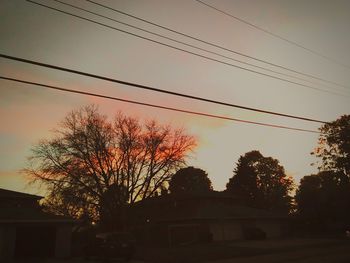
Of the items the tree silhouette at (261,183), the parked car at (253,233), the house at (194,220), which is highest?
the tree silhouette at (261,183)

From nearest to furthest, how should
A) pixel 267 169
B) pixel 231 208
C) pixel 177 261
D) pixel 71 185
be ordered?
pixel 177 261 → pixel 71 185 → pixel 231 208 → pixel 267 169

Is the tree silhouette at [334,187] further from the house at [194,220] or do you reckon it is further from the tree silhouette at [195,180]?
the tree silhouette at [195,180]

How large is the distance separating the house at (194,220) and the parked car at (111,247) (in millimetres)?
16408

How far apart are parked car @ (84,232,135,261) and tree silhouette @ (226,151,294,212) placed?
47641 millimetres

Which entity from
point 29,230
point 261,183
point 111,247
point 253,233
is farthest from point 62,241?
point 261,183

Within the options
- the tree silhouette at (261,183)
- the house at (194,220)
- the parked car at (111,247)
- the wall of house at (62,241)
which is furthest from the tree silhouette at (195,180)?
the parked car at (111,247)

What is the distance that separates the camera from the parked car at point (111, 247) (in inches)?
866

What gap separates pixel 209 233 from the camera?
38.7 metres

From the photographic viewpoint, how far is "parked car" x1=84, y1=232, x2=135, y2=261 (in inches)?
866

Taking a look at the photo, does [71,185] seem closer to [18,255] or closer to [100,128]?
[100,128]

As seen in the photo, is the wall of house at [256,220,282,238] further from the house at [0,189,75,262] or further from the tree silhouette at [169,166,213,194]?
the house at [0,189,75,262]

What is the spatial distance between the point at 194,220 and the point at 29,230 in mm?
17693

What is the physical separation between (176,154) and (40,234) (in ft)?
61.0

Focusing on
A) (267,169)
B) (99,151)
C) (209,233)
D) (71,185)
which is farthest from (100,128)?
(267,169)
